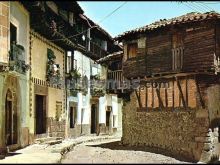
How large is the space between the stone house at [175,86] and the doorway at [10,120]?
783cm

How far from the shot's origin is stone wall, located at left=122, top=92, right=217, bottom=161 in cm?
1934

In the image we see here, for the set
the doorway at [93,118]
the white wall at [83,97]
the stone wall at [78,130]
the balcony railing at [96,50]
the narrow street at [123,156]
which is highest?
the balcony railing at [96,50]

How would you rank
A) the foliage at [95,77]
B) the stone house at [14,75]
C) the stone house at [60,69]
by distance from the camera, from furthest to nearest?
the foliage at [95,77] → the stone house at [60,69] → the stone house at [14,75]

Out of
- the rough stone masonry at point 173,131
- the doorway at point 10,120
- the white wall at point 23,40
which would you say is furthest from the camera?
the rough stone masonry at point 173,131

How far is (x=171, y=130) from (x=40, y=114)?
751 cm

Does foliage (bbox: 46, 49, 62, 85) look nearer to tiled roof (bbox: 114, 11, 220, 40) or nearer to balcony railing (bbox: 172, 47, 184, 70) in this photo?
tiled roof (bbox: 114, 11, 220, 40)

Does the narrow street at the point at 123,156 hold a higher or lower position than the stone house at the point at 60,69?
lower

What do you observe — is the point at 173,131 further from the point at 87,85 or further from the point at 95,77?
the point at 95,77

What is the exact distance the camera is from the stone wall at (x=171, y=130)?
19344 mm

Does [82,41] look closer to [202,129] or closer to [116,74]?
[116,74]

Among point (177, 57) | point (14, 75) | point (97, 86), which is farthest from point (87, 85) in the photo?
point (14, 75)

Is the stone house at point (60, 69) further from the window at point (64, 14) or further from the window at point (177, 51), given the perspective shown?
the window at point (177, 51)

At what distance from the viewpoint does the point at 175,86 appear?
2120 centimetres

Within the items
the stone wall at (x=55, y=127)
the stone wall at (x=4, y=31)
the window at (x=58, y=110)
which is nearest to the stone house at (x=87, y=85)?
the stone wall at (x=55, y=127)
